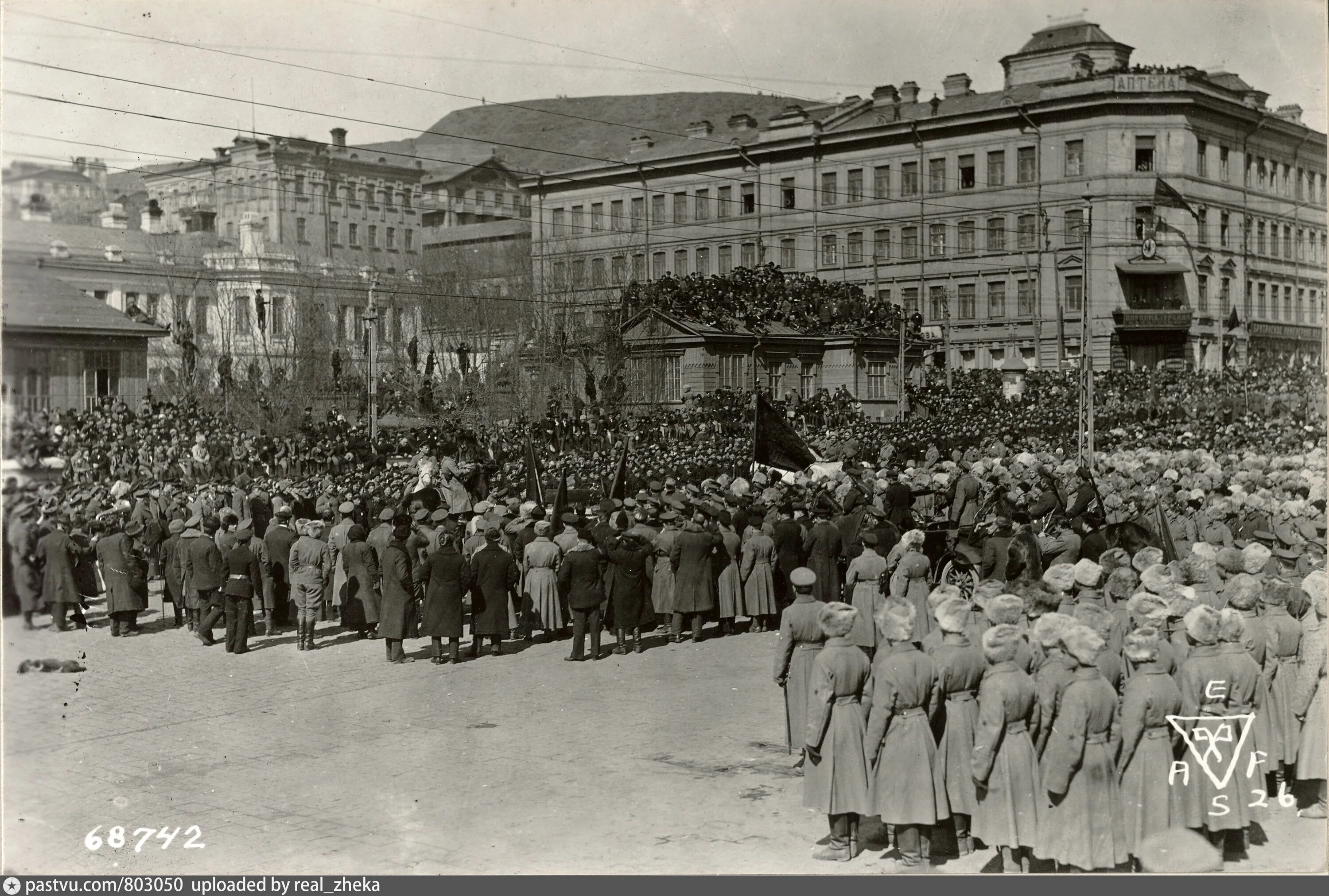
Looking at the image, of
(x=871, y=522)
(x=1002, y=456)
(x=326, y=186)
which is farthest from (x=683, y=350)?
(x=326, y=186)

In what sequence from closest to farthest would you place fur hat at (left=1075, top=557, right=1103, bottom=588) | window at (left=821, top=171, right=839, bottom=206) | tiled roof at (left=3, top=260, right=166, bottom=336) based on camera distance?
fur hat at (left=1075, top=557, right=1103, bottom=588) → tiled roof at (left=3, top=260, right=166, bottom=336) → window at (left=821, top=171, right=839, bottom=206)

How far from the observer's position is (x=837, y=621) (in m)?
7.95

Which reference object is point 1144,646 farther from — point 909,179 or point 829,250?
point 909,179

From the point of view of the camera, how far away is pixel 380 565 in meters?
15.3

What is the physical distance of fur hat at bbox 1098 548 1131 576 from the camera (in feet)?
34.4

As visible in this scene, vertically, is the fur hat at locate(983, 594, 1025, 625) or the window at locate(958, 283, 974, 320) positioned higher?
the window at locate(958, 283, 974, 320)

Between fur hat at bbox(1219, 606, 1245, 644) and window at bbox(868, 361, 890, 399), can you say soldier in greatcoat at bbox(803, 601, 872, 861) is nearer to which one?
fur hat at bbox(1219, 606, 1245, 644)

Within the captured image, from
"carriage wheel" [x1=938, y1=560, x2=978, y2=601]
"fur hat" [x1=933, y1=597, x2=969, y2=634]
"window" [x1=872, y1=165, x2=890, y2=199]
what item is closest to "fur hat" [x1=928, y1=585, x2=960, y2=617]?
"fur hat" [x1=933, y1=597, x2=969, y2=634]

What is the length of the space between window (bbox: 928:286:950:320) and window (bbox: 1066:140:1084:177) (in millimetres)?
5129

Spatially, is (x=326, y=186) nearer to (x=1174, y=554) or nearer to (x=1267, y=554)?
(x=1174, y=554)

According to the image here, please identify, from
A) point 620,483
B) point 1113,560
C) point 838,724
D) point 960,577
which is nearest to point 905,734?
point 838,724

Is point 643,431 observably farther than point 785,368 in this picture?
No

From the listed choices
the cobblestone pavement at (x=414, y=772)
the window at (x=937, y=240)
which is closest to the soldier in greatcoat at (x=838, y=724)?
the cobblestone pavement at (x=414, y=772)

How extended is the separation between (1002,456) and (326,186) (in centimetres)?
3422
